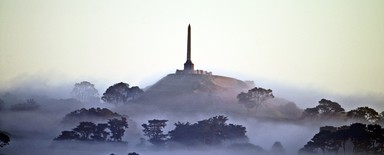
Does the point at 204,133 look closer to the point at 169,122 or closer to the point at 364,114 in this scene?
the point at 169,122

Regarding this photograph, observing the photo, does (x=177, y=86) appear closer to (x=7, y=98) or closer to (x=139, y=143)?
(x=139, y=143)

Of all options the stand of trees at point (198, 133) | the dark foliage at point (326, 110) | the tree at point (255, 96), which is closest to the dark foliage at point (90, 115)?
the stand of trees at point (198, 133)

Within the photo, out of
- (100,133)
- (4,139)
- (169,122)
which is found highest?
(169,122)

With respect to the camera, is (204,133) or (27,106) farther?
(27,106)

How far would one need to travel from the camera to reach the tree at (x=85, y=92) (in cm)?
1373

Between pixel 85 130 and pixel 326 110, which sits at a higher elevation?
pixel 326 110

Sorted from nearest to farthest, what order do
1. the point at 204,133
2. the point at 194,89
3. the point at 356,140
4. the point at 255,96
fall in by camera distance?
the point at 356,140, the point at 204,133, the point at 255,96, the point at 194,89

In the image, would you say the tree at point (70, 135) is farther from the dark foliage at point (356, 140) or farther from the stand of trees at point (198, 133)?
the dark foliage at point (356, 140)

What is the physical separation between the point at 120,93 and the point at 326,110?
3704 mm

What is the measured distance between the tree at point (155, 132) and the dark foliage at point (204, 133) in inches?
6.5

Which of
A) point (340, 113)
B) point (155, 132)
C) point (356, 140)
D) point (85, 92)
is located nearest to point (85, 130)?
point (85, 92)

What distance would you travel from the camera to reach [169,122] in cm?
1385

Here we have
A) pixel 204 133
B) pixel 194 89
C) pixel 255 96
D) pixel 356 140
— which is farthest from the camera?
pixel 194 89

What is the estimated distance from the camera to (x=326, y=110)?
44.8ft
